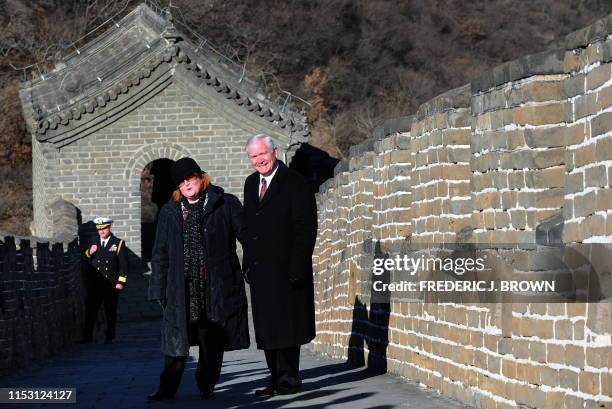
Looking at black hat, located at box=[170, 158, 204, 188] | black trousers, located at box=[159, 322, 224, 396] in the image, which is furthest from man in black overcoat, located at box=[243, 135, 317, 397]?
black hat, located at box=[170, 158, 204, 188]

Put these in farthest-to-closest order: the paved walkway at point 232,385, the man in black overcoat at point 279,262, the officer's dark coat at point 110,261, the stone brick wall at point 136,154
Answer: the stone brick wall at point 136,154
the officer's dark coat at point 110,261
the man in black overcoat at point 279,262
the paved walkway at point 232,385

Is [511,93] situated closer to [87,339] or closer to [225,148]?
[87,339]

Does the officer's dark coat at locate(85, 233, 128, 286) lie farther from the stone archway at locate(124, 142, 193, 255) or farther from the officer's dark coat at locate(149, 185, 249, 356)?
the stone archway at locate(124, 142, 193, 255)

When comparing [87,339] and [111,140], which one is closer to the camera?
[87,339]

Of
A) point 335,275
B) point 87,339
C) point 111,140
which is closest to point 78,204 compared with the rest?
point 111,140

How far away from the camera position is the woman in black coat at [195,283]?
1023cm

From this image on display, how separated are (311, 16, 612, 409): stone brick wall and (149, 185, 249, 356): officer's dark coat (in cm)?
141

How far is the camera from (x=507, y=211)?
8.55 m

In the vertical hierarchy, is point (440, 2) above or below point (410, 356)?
above

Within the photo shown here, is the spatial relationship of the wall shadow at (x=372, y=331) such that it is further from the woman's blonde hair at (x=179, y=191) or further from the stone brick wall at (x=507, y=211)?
the woman's blonde hair at (x=179, y=191)

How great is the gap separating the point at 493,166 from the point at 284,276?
2.32m

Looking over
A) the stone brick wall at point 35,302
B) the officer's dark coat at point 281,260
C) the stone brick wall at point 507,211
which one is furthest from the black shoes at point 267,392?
the stone brick wall at point 35,302

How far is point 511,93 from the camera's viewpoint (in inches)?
330

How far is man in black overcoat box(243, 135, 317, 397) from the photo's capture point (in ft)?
34.2
